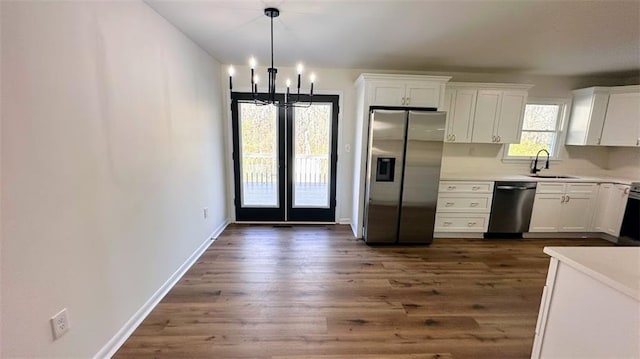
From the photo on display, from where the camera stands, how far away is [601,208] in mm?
3842

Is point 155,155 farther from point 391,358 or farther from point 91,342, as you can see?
point 391,358

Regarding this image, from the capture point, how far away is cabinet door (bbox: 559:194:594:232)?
152 inches

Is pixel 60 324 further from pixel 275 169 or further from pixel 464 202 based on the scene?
pixel 464 202

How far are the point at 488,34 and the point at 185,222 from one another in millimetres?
3641

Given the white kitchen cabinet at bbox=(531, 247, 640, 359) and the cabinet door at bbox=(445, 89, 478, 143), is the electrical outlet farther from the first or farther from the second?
the cabinet door at bbox=(445, 89, 478, 143)

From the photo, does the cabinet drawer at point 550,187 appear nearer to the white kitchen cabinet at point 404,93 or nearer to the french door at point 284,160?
the white kitchen cabinet at point 404,93

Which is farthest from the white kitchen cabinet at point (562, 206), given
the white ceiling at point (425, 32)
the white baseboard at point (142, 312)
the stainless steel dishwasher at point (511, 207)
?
the white baseboard at point (142, 312)

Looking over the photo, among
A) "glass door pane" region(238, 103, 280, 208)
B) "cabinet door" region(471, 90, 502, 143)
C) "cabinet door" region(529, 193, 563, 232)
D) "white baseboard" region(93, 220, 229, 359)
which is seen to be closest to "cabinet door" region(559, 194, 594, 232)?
"cabinet door" region(529, 193, 563, 232)

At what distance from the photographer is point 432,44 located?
282 centimetres

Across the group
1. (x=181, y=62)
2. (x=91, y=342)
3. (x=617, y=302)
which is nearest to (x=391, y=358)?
(x=617, y=302)

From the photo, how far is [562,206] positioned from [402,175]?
257cm

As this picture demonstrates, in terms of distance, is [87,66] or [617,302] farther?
[87,66]

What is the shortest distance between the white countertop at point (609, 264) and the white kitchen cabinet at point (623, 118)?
150 inches

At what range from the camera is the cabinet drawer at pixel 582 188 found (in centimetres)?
381
